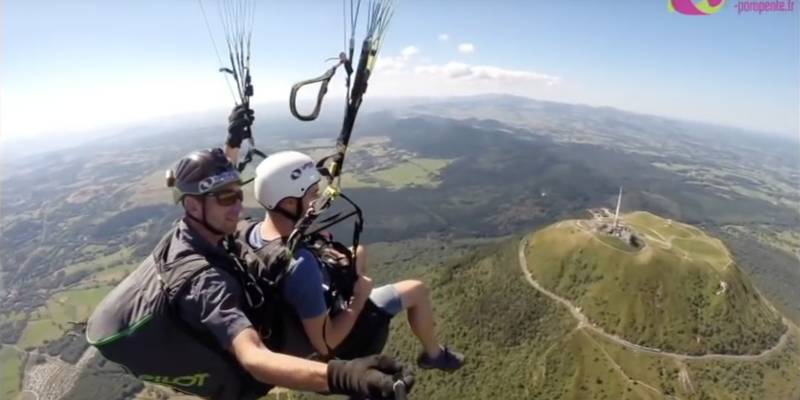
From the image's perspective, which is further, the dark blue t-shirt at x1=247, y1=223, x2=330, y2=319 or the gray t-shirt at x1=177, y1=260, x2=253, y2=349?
the dark blue t-shirt at x1=247, y1=223, x2=330, y2=319

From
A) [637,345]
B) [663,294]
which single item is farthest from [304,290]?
[663,294]

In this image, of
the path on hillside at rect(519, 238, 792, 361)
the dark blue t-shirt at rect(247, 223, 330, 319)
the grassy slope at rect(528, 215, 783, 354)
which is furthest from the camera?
the grassy slope at rect(528, 215, 783, 354)

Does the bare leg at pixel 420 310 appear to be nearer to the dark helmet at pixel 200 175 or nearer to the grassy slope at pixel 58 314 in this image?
the dark helmet at pixel 200 175

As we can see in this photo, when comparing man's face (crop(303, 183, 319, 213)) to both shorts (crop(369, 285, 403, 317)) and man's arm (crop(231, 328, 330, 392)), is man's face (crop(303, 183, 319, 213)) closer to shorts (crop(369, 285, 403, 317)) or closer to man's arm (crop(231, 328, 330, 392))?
shorts (crop(369, 285, 403, 317))

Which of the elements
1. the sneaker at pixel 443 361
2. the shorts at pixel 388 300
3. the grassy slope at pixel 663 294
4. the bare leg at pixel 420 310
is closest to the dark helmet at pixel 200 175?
the shorts at pixel 388 300

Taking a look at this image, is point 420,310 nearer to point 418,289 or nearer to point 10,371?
point 418,289

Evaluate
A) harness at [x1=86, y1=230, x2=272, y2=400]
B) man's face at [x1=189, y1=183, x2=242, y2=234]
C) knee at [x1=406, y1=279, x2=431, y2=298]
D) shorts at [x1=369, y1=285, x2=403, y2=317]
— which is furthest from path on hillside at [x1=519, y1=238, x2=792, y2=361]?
harness at [x1=86, y1=230, x2=272, y2=400]

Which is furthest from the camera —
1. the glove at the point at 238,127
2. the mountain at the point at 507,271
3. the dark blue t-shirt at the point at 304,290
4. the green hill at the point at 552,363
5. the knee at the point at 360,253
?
the mountain at the point at 507,271
